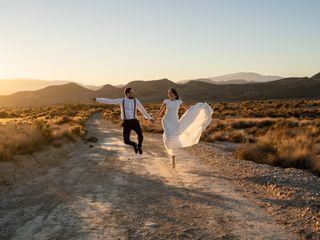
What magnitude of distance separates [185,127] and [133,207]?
580cm

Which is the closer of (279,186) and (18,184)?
(279,186)

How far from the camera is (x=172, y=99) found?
13867 mm

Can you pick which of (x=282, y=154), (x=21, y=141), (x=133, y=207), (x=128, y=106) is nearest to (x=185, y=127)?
(x=128, y=106)

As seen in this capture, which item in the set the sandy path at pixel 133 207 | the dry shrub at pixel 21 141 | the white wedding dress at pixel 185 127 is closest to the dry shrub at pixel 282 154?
the sandy path at pixel 133 207

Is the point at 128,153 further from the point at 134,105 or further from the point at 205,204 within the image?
the point at 205,204

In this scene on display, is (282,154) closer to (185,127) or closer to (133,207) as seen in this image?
(185,127)

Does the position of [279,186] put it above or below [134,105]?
below

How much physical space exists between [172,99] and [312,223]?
680cm

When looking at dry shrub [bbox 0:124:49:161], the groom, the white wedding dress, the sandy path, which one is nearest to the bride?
the white wedding dress

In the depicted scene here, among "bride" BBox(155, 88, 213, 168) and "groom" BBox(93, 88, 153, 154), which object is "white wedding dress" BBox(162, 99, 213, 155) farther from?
"groom" BBox(93, 88, 153, 154)

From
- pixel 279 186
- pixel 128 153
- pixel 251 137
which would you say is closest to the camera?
pixel 279 186

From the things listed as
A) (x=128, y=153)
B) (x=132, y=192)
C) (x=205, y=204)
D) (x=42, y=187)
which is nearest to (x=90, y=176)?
(x=42, y=187)

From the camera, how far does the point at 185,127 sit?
14.5 m

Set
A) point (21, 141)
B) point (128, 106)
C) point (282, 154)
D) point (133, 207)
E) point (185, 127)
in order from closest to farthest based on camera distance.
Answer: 1. point (133, 207)
2. point (128, 106)
3. point (185, 127)
4. point (282, 154)
5. point (21, 141)
